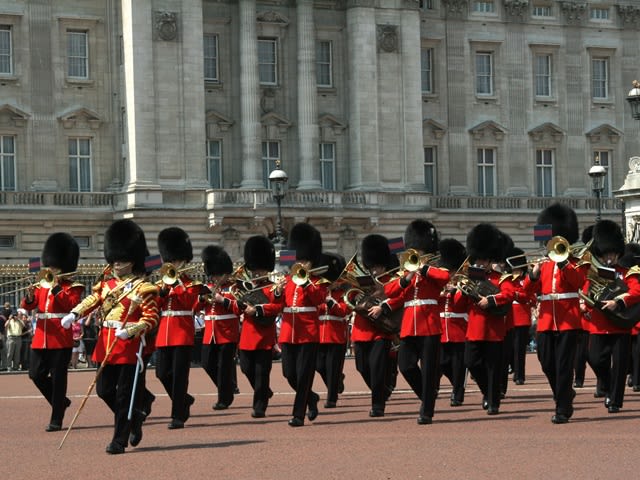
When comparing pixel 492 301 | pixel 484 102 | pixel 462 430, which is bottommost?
pixel 462 430

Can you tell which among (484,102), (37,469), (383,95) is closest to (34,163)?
(383,95)

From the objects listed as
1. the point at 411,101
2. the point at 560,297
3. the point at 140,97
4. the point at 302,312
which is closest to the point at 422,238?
the point at 302,312

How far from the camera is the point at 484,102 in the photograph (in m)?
50.8

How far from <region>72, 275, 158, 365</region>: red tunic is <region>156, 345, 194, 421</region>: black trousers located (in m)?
1.94

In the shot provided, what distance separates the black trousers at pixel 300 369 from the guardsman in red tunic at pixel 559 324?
87.6 inches

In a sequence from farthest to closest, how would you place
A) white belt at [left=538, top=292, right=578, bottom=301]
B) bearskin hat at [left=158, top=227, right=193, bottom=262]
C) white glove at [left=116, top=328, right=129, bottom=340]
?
bearskin hat at [left=158, top=227, right=193, bottom=262] < white belt at [left=538, top=292, right=578, bottom=301] < white glove at [left=116, top=328, right=129, bottom=340]

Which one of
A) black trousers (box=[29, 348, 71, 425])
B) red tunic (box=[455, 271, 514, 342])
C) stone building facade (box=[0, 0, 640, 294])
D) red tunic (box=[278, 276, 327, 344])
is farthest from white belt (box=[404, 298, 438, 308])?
stone building facade (box=[0, 0, 640, 294])

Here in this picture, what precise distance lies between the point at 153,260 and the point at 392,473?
524cm

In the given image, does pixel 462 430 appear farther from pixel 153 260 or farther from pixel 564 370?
pixel 153 260

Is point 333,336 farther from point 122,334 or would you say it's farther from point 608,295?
point 122,334

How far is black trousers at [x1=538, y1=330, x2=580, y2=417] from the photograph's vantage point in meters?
14.5

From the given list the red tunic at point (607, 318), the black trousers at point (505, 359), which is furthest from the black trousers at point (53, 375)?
the red tunic at point (607, 318)

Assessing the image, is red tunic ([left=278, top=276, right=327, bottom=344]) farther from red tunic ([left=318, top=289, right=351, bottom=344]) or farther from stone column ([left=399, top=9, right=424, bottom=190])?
stone column ([left=399, top=9, right=424, bottom=190])

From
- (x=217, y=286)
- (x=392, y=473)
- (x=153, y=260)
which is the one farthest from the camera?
(x=217, y=286)
